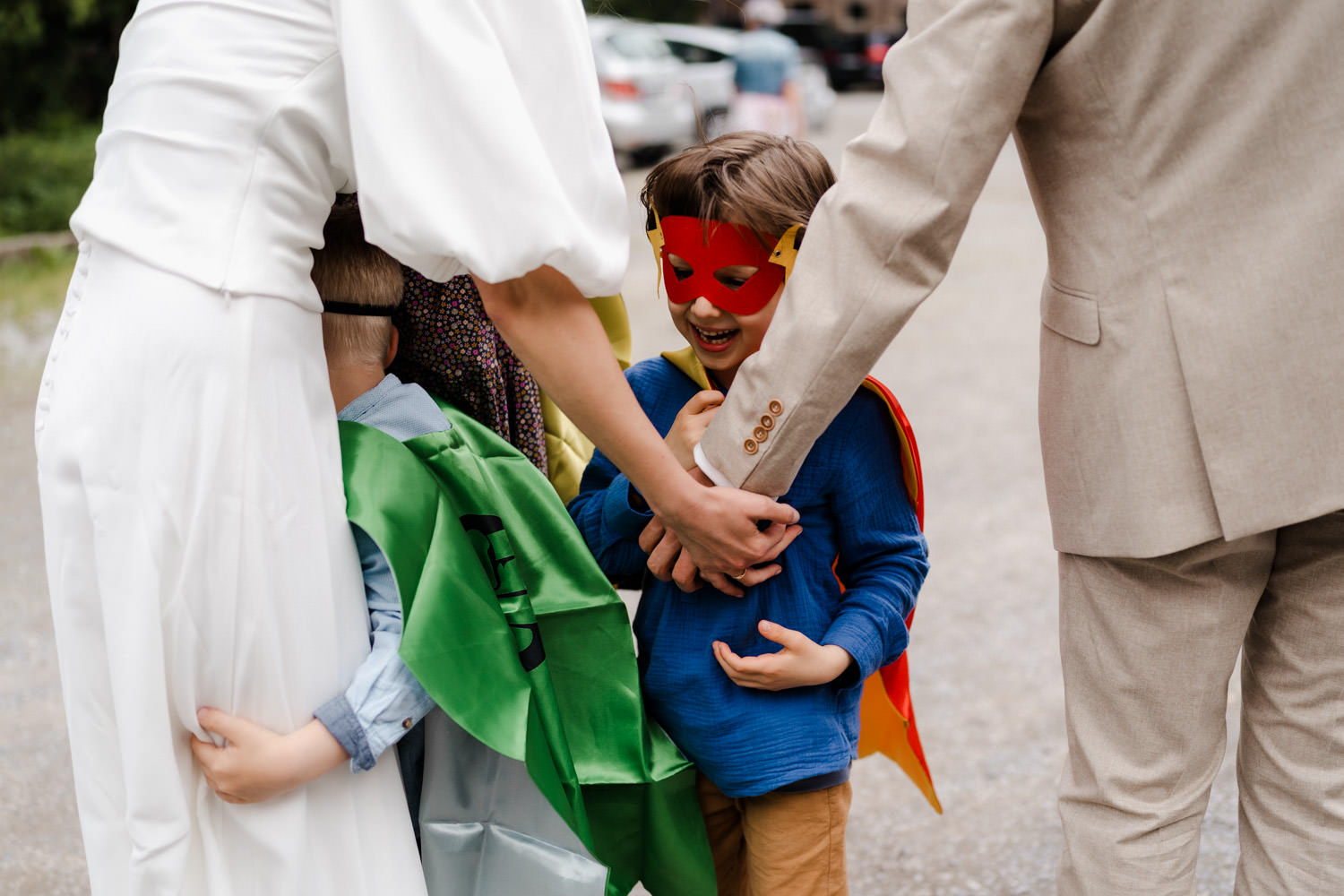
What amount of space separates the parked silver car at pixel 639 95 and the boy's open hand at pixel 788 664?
1110cm

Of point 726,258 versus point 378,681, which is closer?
point 378,681

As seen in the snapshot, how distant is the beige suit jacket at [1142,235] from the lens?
1.58 metres

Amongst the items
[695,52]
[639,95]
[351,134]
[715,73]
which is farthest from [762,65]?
[351,134]

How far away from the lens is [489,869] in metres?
1.92

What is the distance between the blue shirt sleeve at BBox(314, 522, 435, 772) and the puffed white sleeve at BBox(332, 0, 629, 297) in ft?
1.50

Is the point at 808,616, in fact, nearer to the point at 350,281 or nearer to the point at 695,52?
the point at 350,281

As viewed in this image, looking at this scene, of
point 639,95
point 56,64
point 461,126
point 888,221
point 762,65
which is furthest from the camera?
point 639,95

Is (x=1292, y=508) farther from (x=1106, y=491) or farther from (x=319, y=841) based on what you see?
(x=319, y=841)

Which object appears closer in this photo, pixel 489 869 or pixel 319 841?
pixel 319 841

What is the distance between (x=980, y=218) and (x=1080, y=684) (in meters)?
9.90

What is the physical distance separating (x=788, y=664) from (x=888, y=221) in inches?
25.5

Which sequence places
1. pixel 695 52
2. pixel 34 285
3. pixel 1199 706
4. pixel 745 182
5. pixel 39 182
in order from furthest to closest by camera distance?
pixel 695 52
pixel 39 182
pixel 34 285
pixel 745 182
pixel 1199 706

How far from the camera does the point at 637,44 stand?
14352 millimetres

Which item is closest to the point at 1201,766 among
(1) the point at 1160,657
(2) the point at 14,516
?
(1) the point at 1160,657
